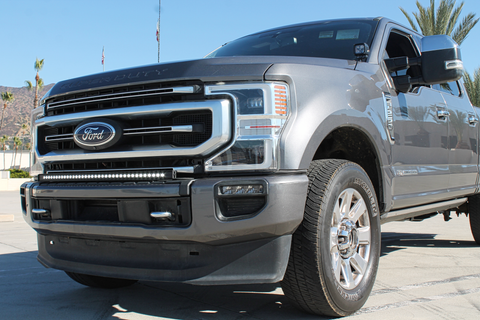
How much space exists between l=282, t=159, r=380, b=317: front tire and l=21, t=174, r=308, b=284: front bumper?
14 cm

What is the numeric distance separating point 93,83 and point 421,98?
2.63 m

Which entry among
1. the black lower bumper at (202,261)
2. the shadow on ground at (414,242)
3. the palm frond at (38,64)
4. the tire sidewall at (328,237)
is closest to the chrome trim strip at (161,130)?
the black lower bumper at (202,261)

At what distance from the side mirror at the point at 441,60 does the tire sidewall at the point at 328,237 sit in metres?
1.08

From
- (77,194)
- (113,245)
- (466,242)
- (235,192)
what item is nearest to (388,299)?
(235,192)

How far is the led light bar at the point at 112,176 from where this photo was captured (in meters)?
2.49

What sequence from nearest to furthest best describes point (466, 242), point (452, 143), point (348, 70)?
1. point (348, 70)
2. point (452, 143)
3. point (466, 242)

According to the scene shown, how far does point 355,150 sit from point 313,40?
107cm

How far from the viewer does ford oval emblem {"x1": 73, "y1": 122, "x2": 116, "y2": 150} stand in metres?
2.64

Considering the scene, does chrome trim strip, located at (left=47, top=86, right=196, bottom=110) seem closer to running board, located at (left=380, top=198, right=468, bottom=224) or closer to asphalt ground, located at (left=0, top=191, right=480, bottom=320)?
asphalt ground, located at (left=0, top=191, right=480, bottom=320)

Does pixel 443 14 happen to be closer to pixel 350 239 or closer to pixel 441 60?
pixel 441 60

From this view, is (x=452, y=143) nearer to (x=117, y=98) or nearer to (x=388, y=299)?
(x=388, y=299)

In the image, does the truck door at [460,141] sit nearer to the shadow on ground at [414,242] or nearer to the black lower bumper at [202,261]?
the shadow on ground at [414,242]

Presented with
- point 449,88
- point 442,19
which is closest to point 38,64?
point 442,19

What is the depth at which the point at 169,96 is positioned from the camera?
2.56 meters
